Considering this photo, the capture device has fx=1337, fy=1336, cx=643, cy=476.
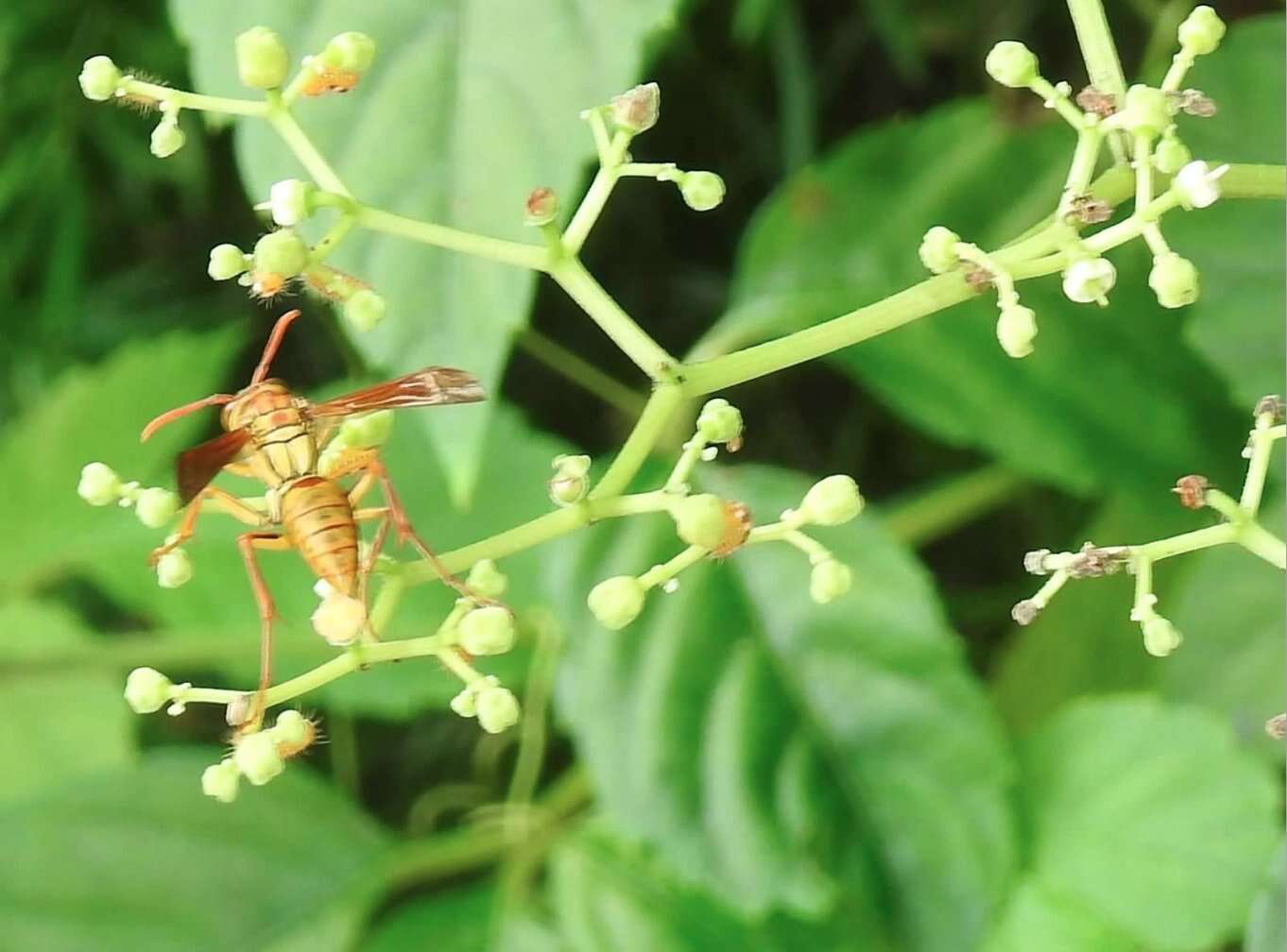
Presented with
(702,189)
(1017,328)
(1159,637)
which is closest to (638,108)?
(702,189)

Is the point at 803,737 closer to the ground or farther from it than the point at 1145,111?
closer to the ground

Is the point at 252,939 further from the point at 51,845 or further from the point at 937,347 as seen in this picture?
the point at 937,347

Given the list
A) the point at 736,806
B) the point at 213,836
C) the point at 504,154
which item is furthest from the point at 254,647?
the point at 504,154

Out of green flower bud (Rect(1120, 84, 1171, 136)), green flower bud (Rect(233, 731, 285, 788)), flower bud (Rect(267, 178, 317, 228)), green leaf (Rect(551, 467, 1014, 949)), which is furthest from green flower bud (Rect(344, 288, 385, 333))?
green leaf (Rect(551, 467, 1014, 949))

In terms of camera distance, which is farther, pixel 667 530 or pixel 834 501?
pixel 667 530

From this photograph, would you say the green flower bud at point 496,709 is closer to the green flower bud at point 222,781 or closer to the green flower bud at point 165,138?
the green flower bud at point 222,781

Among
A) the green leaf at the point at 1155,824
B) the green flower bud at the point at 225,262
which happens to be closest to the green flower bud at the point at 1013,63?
the green flower bud at the point at 225,262

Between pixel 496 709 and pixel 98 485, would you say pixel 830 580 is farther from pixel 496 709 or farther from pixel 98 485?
pixel 98 485

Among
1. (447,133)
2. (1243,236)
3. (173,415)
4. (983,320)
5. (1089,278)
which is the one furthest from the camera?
(983,320)
